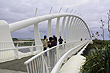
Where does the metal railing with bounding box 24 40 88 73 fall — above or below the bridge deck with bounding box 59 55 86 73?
above

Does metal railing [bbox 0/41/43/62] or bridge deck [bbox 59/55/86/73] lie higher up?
metal railing [bbox 0/41/43/62]

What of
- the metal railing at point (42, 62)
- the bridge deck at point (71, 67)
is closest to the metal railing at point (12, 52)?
the metal railing at point (42, 62)

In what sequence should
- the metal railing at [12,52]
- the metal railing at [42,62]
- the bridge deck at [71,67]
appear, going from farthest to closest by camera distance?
the metal railing at [12,52], the bridge deck at [71,67], the metal railing at [42,62]

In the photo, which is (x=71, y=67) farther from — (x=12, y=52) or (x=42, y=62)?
(x=12, y=52)

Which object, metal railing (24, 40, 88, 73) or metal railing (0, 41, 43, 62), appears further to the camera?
metal railing (0, 41, 43, 62)

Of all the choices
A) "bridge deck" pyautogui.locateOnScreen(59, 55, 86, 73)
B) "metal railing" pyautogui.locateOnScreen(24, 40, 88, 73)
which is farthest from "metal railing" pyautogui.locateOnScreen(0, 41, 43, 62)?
"bridge deck" pyautogui.locateOnScreen(59, 55, 86, 73)

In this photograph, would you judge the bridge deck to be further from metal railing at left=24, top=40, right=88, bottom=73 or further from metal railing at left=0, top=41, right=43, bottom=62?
metal railing at left=0, top=41, right=43, bottom=62

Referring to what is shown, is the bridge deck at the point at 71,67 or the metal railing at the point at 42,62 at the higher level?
the metal railing at the point at 42,62

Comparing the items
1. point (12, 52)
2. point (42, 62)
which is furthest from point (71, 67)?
point (12, 52)

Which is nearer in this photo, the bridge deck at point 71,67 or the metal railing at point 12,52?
the bridge deck at point 71,67

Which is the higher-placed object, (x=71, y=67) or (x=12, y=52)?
(x=12, y=52)

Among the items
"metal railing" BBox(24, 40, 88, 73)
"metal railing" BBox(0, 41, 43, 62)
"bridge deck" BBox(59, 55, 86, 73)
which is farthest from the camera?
"metal railing" BBox(0, 41, 43, 62)

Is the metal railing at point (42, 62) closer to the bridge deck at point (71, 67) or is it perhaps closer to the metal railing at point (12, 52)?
the bridge deck at point (71, 67)

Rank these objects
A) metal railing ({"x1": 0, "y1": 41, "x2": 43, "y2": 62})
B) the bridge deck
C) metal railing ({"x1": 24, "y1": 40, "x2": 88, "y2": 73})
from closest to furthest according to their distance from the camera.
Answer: metal railing ({"x1": 24, "y1": 40, "x2": 88, "y2": 73})
the bridge deck
metal railing ({"x1": 0, "y1": 41, "x2": 43, "y2": 62})
